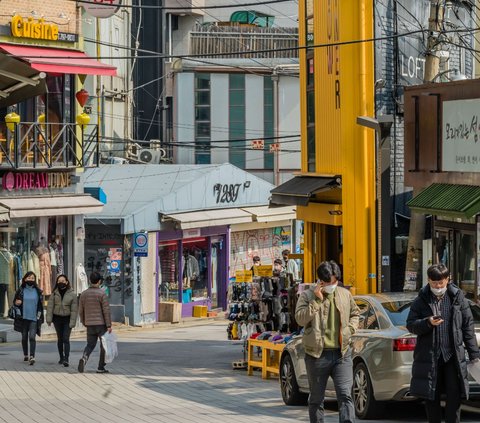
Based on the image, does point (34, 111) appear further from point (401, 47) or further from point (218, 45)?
point (218, 45)

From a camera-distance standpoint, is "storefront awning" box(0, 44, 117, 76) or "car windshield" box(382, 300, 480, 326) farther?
"storefront awning" box(0, 44, 117, 76)

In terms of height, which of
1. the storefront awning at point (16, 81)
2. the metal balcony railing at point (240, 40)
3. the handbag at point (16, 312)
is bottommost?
the handbag at point (16, 312)

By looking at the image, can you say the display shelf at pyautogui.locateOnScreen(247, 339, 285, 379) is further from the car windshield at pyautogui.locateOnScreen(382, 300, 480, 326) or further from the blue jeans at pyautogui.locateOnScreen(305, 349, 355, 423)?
the blue jeans at pyautogui.locateOnScreen(305, 349, 355, 423)

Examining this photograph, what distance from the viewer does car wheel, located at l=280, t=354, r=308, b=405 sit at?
57.5 ft

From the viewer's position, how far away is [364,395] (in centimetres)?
1570

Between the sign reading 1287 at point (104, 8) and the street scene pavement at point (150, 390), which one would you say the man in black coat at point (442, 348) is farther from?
the sign reading 1287 at point (104, 8)

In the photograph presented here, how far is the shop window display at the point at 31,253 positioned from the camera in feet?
108

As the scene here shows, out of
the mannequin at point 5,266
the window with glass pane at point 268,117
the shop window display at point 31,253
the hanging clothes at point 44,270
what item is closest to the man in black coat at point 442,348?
the mannequin at point 5,266

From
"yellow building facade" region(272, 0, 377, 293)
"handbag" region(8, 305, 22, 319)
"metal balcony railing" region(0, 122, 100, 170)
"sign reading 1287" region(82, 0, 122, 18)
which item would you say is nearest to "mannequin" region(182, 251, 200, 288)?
"metal balcony railing" region(0, 122, 100, 170)

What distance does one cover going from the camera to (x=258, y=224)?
4609 centimetres

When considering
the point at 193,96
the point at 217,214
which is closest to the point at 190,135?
the point at 193,96

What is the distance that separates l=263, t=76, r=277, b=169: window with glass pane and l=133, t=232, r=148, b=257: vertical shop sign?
14660mm

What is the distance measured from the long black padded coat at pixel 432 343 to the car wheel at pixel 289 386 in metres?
5.46

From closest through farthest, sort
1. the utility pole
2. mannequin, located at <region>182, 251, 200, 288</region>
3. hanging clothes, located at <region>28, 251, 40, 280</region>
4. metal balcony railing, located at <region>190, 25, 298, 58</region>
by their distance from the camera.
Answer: the utility pole → hanging clothes, located at <region>28, 251, 40, 280</region> → mannequin, located at <region>182, 251, 200, 288</region> → metal balcony railing, located at <region>190, 25, 298, 58</region>
